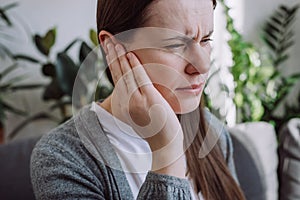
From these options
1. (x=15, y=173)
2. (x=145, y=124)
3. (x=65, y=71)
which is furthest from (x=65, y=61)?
(x=145, y=124)

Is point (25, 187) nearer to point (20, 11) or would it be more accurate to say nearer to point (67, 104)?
point (67, 104)

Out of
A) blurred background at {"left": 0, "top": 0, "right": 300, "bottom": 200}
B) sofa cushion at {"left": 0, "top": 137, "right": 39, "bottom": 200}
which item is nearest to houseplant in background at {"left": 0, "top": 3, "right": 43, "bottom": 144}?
blurred background at {"left": 0, "top": 0, "right": 300, "bottom": 200}

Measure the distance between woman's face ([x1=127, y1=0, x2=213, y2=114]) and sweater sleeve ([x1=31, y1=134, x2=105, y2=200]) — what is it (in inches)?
7.9

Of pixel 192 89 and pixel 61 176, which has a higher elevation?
pixel 192 89

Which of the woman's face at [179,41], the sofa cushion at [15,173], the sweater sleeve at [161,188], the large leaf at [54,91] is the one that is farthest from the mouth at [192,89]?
the large leaf at [54,91]

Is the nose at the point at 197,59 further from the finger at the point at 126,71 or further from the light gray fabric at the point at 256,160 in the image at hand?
the light gray fabric at the point at 256,160

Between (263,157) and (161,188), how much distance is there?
0.71 m

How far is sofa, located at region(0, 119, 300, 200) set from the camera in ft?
3.57

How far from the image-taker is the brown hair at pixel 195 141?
0.53 metres

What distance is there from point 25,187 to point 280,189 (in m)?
0.63

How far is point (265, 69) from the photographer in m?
1.76

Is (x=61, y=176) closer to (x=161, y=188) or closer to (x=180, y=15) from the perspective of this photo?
(x=161, y=188)

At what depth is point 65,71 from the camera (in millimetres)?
1488

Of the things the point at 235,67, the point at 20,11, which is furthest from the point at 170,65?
the point at 20,11
